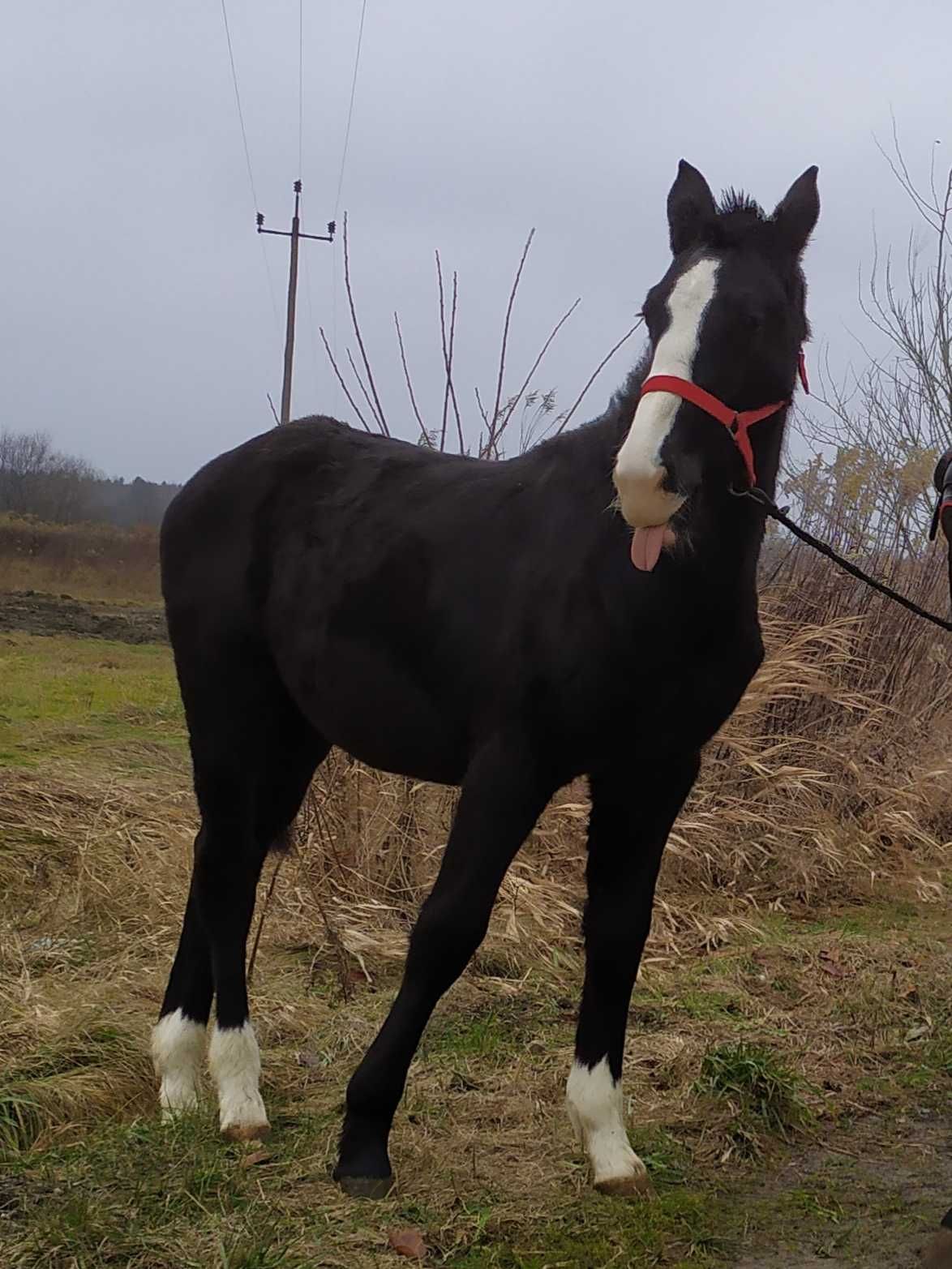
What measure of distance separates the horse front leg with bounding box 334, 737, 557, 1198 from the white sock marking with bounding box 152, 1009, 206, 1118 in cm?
74

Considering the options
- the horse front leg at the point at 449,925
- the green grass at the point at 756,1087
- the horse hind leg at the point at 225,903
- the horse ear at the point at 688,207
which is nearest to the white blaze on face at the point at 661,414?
the horse ear at the point at 688,207

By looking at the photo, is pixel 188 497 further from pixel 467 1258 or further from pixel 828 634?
pixel 828 634

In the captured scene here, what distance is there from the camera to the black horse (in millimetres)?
2629

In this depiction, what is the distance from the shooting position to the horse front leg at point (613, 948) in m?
3.05

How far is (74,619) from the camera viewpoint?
1730 centimetres

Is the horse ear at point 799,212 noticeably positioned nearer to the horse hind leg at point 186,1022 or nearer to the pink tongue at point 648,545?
the pink tongue at point 648,545

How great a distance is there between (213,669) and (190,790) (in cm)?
361

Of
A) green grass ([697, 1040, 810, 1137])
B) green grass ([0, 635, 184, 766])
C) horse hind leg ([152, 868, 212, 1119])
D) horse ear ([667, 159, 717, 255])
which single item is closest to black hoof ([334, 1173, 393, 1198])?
horse hind leg ([152, 868, 212, 1119])

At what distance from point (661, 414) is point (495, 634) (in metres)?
0.73

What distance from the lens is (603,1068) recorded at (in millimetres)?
3172

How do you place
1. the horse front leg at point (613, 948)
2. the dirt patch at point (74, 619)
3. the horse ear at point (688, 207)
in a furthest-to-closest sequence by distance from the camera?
the dirt patch at point (74, 619), the horse front leg at point (613, 948), the horse ear at point (688, 207)

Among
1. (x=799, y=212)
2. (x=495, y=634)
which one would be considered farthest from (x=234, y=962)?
(x=799, y=212)

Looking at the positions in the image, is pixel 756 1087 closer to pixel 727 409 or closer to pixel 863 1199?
pixel 863 1199

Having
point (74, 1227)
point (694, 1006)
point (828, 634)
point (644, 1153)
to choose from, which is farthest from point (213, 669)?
point (828, 634)
